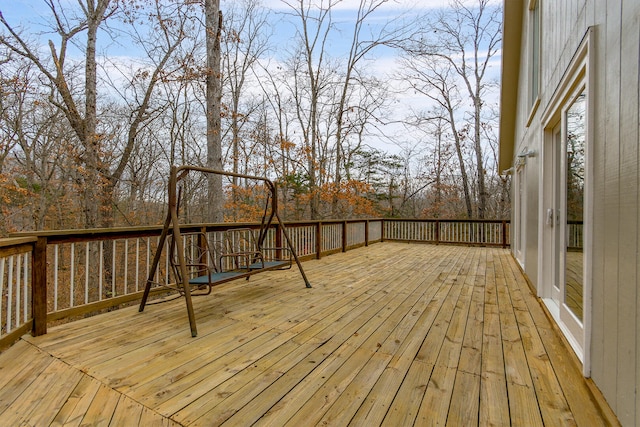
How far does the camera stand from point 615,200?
4.82ft

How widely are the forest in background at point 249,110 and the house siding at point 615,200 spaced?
5.99 m

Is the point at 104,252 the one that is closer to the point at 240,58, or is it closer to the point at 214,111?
the point at 214,111

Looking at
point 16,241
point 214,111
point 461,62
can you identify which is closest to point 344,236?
point 214,111

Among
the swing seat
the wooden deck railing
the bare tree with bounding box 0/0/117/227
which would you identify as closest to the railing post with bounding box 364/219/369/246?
the wooden deck railing

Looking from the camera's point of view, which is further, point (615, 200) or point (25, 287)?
point (25, 287)

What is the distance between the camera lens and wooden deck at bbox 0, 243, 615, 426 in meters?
1.48

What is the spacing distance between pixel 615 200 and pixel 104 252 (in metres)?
9.45

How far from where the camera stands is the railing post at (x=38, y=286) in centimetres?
236

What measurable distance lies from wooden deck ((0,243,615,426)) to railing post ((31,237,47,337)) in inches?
4.8

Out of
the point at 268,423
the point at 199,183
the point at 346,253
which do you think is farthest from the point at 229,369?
the point at 199,183

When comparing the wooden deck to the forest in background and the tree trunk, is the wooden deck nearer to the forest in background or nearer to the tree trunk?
the tree trunk

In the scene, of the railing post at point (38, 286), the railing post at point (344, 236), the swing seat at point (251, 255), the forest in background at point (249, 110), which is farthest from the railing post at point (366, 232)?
the railing post at point (38, 286)

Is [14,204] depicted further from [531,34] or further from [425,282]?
[531,34]

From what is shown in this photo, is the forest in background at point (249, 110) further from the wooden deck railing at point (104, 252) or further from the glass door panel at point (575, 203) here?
the glass door panel at point (575, 203)
